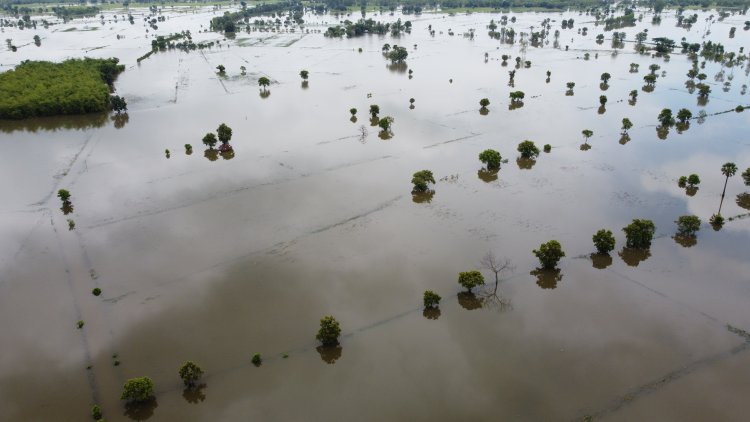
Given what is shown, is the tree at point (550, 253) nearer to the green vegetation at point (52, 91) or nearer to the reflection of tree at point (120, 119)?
the reflection of tree at point (120, 119)

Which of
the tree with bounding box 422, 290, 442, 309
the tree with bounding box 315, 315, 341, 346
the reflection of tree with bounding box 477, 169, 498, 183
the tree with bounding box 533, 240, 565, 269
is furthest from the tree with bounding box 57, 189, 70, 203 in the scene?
the tree with bounding box 533, 240, 565, 269

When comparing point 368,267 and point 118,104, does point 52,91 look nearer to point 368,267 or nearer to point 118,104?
point 118,104

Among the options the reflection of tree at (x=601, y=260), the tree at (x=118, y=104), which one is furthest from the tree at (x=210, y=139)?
the reflection of tree at (x=601, y=260)

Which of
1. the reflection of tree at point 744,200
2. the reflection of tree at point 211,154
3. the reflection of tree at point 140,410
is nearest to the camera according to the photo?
the reflection of tree at point 140,410

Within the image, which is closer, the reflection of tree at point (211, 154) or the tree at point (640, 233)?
the tree at point (640, 233)

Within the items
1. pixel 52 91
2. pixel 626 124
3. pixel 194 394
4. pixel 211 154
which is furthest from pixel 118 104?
pixel 626 124

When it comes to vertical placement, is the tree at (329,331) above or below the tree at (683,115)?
below
